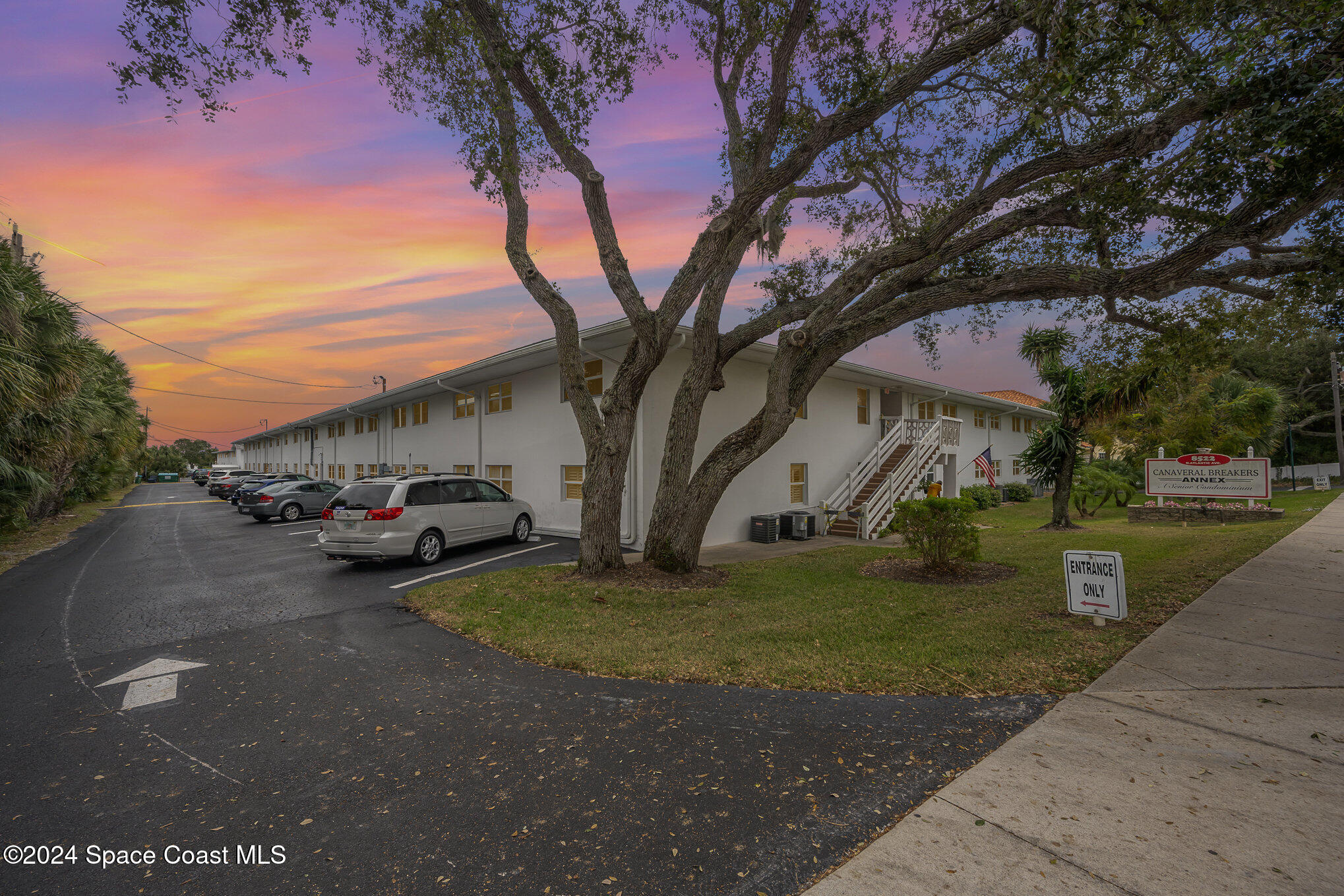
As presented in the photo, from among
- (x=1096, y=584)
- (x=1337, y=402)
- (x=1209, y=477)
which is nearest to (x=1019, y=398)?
(x=1337, y=402)

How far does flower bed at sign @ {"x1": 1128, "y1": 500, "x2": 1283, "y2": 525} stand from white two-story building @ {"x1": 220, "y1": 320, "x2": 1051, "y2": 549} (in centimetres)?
539

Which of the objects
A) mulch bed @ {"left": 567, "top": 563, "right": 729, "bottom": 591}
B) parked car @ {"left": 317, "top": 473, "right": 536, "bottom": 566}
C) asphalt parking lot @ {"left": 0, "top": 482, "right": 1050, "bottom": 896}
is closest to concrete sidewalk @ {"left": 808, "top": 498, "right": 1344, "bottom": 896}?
asphalt parking lot @ {"left": 0, "top": 482, "right": 1050, "bottom": 896}

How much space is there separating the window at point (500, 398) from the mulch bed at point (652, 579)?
352 inches

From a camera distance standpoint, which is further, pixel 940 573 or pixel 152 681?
pixel 940 573

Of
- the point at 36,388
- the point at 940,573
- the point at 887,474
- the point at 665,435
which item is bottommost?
the point at 940,573

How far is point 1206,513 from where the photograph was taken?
15406 mm

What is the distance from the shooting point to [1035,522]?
709 inches

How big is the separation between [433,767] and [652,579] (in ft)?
17.8

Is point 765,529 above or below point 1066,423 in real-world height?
below

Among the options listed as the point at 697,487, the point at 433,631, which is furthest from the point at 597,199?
the point at 433,631

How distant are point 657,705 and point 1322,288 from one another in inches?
345

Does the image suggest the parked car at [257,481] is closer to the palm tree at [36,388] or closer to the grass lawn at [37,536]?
the grass lawn at [37,536]

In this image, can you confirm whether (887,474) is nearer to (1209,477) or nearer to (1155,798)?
(1209,477)

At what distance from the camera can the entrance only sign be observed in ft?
19.3
